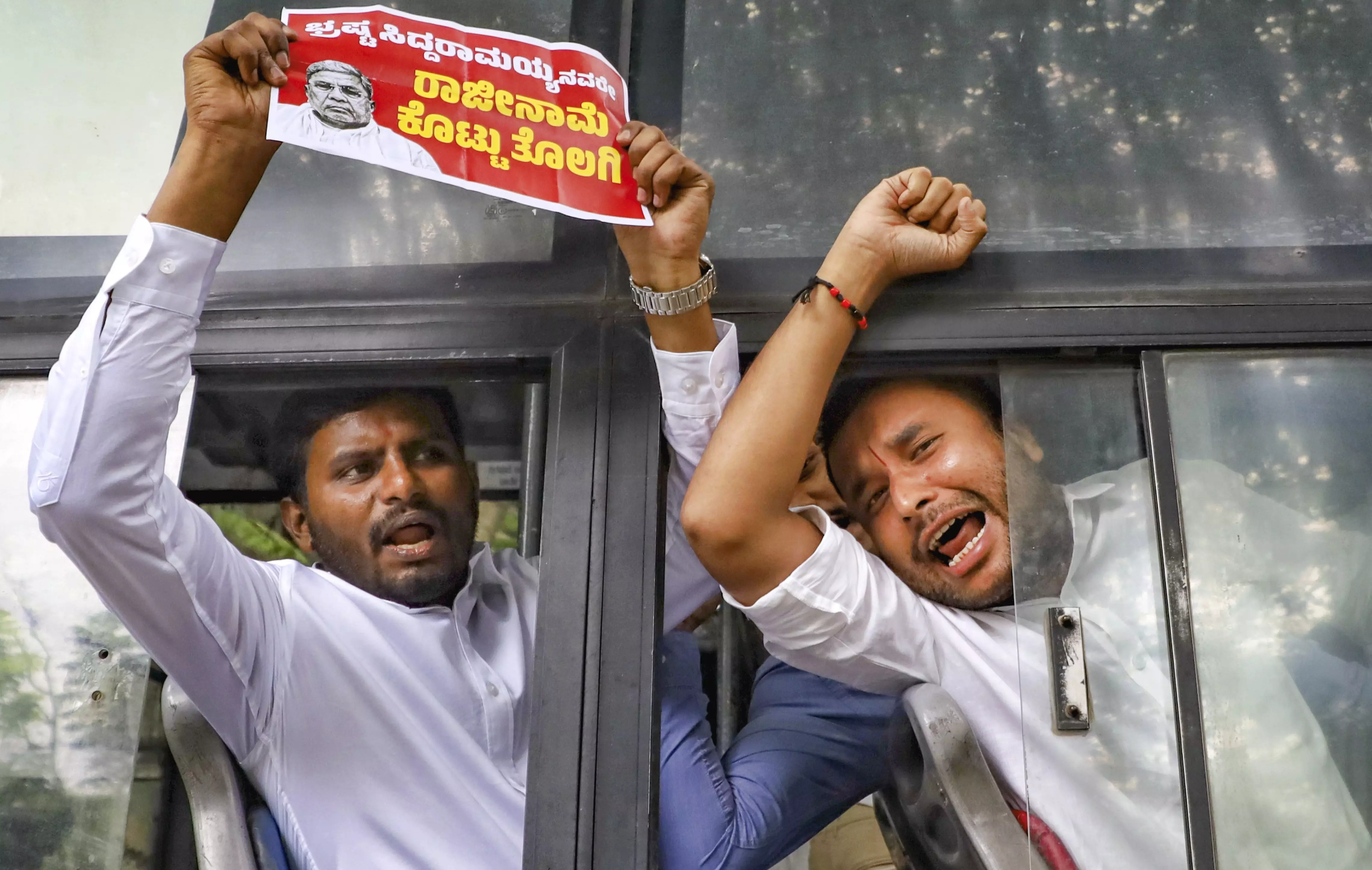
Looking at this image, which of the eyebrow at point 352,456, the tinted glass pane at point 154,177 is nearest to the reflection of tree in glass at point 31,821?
the eyebrow at point 352,456

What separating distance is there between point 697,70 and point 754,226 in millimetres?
315

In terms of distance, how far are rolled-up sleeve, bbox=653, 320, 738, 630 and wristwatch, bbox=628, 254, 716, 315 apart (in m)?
0.06

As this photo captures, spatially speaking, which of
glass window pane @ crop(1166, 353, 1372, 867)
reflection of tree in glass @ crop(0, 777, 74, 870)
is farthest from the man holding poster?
glass window pane @ crop(1166, 353, 1372, 867)

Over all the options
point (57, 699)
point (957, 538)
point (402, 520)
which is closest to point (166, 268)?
point (402, 520)

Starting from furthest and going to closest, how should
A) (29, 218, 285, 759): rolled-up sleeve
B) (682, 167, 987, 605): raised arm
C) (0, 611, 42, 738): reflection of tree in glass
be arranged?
(0, 611, 42, 738): reflection of tree in glass
(682, 167, 987, 605): raised arm
(29, 218, 285, 759): rolled-up sleeve

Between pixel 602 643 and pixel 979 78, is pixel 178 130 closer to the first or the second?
pixel 602 643

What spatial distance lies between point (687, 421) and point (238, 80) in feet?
2.54

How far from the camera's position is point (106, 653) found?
1.81 metres

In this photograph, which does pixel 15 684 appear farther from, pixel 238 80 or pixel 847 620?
pixel 847 620

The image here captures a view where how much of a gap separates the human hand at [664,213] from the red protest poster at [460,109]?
3 cm

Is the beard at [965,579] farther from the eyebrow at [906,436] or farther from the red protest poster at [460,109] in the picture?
the red protest poster at [460,109]

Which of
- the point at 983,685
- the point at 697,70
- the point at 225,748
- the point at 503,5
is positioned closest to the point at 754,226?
the point at 697,70

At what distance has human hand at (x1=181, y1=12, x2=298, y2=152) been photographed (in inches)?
64.9

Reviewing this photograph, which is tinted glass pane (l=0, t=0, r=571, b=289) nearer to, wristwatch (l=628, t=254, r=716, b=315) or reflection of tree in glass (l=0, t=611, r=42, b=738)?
wristwatch (l=628, t=254, r=716, b=315)
